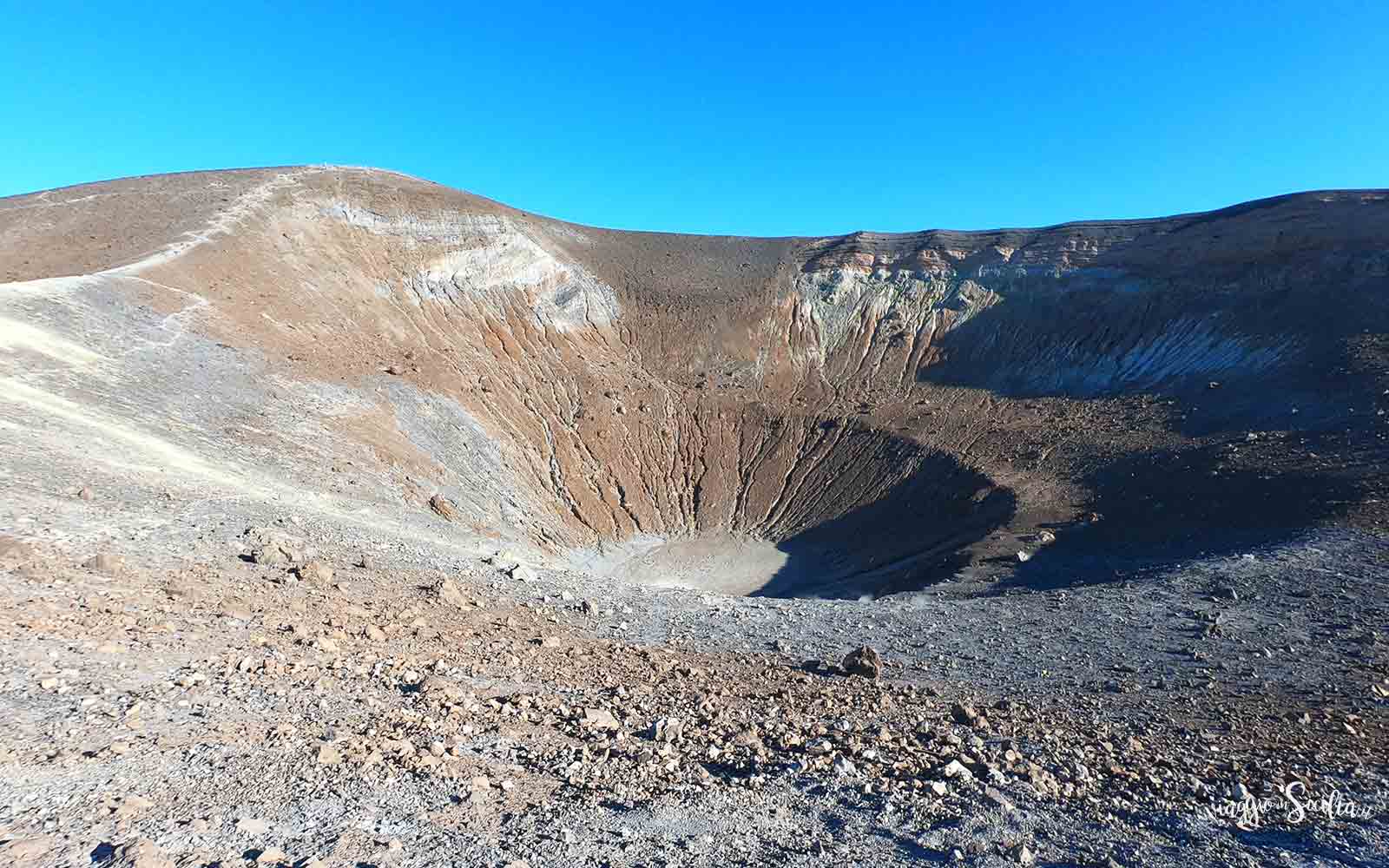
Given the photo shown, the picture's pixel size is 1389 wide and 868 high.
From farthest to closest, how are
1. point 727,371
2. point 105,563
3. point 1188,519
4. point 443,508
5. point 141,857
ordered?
point 727,371
point 443,508
point 1188,519
point 105,563
point 141,857

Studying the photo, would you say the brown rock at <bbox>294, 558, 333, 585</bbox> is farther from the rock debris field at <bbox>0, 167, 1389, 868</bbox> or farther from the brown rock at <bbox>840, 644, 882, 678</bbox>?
the brown rock at <bbox>840, 644, 882, 678</bbox>

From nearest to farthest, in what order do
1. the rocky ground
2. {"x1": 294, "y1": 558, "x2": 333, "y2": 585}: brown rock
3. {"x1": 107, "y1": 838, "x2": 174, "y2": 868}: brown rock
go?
{"x1": 107, "y1": 838, "x2": 174, "y2": 868}: brown rock, the rocky ground, {"x1": 294, "y1": 558, "x2": 333, "y2": 585}: brown rock

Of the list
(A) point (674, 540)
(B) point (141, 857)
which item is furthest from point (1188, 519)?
(B) point (141, 857)

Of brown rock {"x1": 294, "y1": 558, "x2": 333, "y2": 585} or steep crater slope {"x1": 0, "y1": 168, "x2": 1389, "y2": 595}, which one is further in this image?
steep crater slope {"x1": 0, "y1": 168, "x2": 1389, "y2": 595}

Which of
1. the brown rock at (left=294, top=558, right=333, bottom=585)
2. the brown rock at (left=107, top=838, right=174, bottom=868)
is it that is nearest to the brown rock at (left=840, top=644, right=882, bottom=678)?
the brown rock at (left=107, top=838, right=174, bottom=868)

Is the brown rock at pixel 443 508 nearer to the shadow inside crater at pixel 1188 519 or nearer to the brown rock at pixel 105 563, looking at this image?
the brown rock at pixel 105 563

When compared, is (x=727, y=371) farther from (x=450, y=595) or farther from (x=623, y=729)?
(x=623, y=729)

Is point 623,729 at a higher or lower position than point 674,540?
higher
